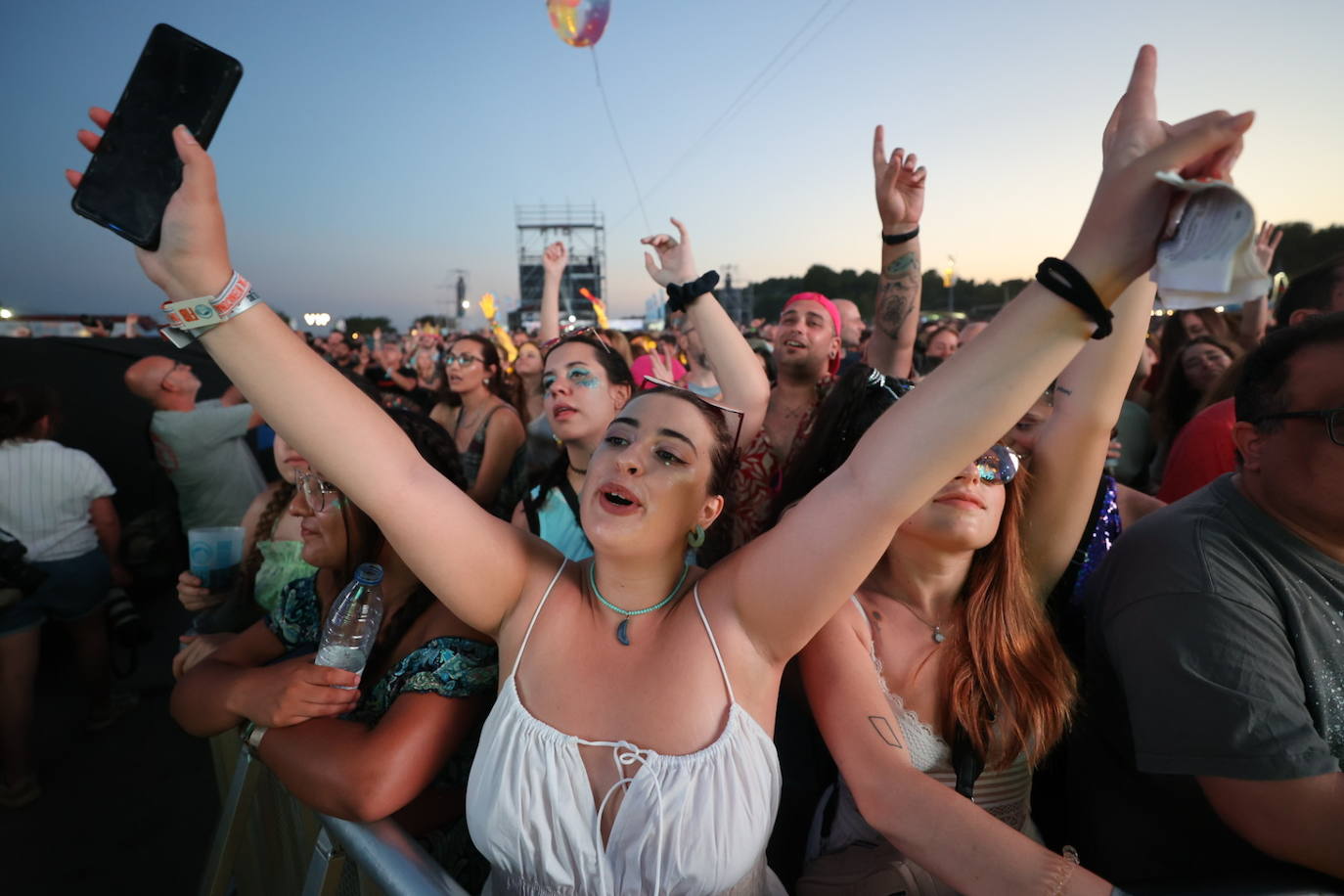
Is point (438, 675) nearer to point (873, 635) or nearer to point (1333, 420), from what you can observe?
point (873, 635)

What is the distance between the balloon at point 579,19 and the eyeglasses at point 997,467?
562 centimetres

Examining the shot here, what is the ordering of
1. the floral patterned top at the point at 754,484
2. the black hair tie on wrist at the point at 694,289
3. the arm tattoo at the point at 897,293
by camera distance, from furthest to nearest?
the arm tattoo at the point at 897,293 → the floral patterned top at the point at 754,484 → the black hair tie on wrist at the point at 694,289

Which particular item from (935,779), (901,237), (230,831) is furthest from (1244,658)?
(230,831)

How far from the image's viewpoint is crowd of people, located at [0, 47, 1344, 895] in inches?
47.4

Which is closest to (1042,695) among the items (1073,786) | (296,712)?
(1073,786)

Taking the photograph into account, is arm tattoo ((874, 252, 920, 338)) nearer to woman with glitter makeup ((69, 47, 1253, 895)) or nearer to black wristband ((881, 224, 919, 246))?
black wristband ((881, 224, 919, 246))

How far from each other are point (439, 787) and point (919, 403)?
5.58 ft

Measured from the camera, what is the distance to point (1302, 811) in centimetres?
136

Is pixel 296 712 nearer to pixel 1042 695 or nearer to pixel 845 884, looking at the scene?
pixel 845 884

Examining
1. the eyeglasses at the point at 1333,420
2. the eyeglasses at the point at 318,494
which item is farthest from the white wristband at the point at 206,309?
the eyeglasses at the point at 1333,420

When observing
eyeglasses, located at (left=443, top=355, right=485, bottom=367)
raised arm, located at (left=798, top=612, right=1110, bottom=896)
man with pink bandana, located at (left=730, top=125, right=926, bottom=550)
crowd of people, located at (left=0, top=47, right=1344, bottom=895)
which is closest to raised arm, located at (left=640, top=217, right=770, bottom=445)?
man with pink bandana, located at (left=730, top=125, right=926, bottom=550)

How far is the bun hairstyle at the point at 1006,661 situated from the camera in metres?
1.74

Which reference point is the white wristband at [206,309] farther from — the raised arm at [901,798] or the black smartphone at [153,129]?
the raised arm at [901,798]

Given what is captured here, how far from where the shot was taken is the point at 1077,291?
99cm
